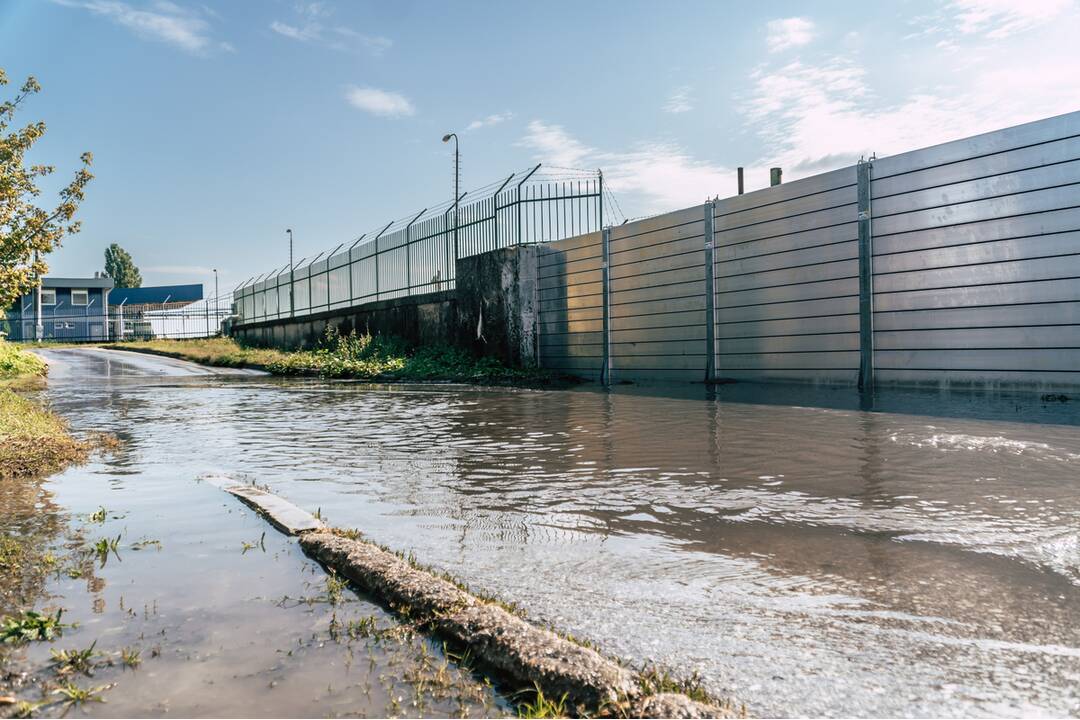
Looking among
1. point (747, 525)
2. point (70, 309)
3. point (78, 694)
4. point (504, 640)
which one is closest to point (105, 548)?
point (78, 694)

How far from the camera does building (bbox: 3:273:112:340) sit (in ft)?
193

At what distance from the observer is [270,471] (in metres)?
6.34

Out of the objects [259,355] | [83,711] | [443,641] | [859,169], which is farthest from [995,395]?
[259,355]

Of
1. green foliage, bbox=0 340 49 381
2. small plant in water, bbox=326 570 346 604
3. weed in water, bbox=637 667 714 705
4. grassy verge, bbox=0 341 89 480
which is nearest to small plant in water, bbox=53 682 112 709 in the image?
small plant in water, bbox=326 570 346 604

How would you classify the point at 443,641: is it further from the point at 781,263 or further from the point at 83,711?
the point at 781,263

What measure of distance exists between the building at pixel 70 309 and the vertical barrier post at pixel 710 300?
56940mm

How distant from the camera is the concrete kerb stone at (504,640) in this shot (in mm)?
2115

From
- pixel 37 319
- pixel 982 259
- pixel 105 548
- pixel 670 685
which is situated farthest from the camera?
pixel 37 319

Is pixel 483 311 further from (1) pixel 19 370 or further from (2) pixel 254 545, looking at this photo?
(2) pixel 254 545

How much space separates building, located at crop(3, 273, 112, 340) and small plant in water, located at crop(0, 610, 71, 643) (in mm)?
64188

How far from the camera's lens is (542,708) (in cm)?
213

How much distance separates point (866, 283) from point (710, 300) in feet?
11.2

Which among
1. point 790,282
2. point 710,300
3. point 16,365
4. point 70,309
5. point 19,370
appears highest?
point 70,309

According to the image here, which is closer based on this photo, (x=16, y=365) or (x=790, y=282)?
(x=790, y=282)
